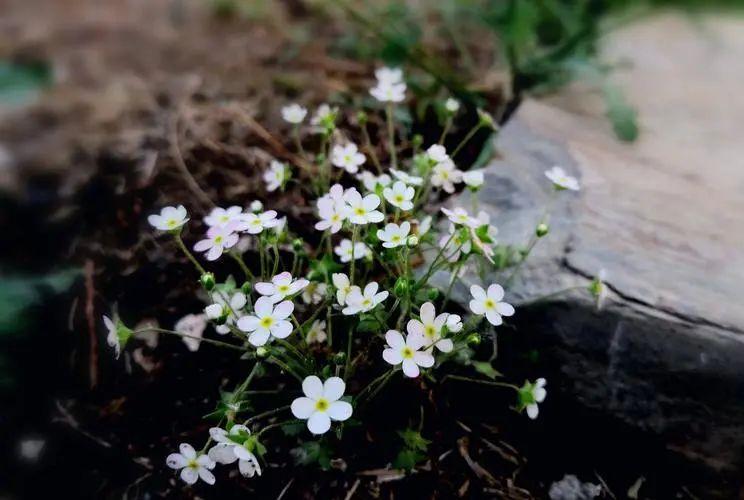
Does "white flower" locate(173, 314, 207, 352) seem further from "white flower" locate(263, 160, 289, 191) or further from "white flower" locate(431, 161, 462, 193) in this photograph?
"white flower" locate(431, 161, 462, 193)

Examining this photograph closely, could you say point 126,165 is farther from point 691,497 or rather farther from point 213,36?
point 691,497

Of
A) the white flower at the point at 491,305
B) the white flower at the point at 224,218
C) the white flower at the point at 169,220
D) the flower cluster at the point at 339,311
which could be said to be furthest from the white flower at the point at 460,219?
the white flower at the point at 169,220

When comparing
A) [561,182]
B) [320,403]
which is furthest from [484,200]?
[320,403]

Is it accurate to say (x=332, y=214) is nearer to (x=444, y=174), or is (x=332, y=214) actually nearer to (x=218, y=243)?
(x=218, y=243)

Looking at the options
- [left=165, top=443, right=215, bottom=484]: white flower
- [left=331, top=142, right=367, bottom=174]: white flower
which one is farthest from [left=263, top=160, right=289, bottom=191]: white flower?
[left=165, top=443, right=215, bottom=484]: white flower

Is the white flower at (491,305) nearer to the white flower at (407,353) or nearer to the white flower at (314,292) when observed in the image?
the white flower at (407,353)
